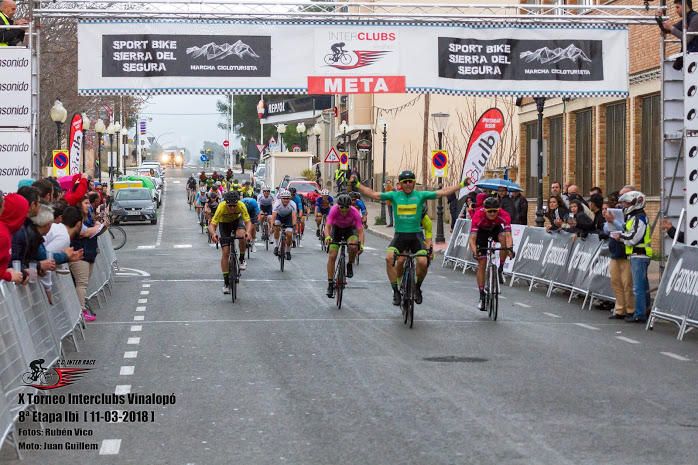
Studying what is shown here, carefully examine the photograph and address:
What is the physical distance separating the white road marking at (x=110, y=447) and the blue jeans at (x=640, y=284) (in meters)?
10.2

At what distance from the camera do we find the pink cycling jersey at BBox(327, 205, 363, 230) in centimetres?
1928

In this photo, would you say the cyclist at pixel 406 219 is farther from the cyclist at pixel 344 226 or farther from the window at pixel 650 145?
the window at pixel 650 145

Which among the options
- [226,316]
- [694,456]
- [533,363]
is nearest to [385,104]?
[226,316]

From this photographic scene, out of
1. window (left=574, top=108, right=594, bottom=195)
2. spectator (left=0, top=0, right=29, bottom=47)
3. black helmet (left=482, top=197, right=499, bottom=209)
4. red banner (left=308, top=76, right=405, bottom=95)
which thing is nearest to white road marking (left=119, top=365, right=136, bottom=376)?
black helmet (left=482, top=197, right=499, bottom=209)

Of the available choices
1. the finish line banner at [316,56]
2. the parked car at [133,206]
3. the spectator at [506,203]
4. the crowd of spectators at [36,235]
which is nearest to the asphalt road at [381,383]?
the crowd of spectators at [36,235]

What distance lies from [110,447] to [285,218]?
19610 millimetres

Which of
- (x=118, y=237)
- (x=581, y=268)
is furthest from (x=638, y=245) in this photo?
(x=118, y=237)

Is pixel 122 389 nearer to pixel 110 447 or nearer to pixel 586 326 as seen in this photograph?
pixel 110 447

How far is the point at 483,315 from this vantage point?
17.9 metres

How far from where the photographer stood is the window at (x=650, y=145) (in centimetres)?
2978

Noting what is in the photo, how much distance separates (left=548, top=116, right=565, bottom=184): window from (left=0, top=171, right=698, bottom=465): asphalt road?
17609 mm

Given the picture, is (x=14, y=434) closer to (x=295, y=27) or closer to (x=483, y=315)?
(x=483, y=315)

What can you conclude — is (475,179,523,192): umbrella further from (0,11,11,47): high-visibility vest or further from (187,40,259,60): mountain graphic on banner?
(0,11,11,47): high-visibility vest

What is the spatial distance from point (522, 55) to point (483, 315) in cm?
578
